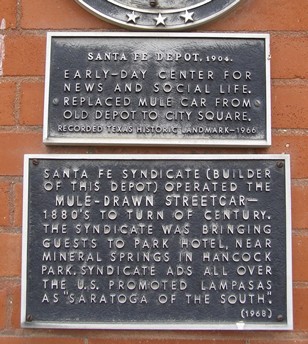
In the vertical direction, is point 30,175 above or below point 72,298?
above

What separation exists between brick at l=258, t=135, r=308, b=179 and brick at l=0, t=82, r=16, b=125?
3.36ft

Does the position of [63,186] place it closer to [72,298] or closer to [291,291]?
[72,298]

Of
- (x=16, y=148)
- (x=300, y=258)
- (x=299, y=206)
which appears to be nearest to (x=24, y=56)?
(x=16, y=148)

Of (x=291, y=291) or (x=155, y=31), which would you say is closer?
(x=291, y=291)

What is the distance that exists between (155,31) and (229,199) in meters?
0.75

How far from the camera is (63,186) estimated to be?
2365 mm

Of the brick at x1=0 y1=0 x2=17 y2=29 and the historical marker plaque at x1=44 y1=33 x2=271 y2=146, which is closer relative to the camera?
the historical marker plaque at x1=44 y1=33 x2=271 y2=146

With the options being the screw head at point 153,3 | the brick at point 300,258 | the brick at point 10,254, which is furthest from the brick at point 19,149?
the brick at point 300,258

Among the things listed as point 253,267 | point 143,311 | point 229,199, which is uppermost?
point 229,199

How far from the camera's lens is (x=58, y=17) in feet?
8.16

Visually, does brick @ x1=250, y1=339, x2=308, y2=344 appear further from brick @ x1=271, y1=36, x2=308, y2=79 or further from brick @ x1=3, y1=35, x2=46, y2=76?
Result: brick @ x1=3, y1=35, x2=46, y2=76

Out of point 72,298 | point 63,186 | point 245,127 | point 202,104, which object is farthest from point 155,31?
point 72,298

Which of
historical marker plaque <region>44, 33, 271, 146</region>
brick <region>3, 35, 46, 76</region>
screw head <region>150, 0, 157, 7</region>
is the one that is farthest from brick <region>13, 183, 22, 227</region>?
screw head <region>150, 0, 157, 7</region>

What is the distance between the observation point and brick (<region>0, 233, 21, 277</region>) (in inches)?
93.5
